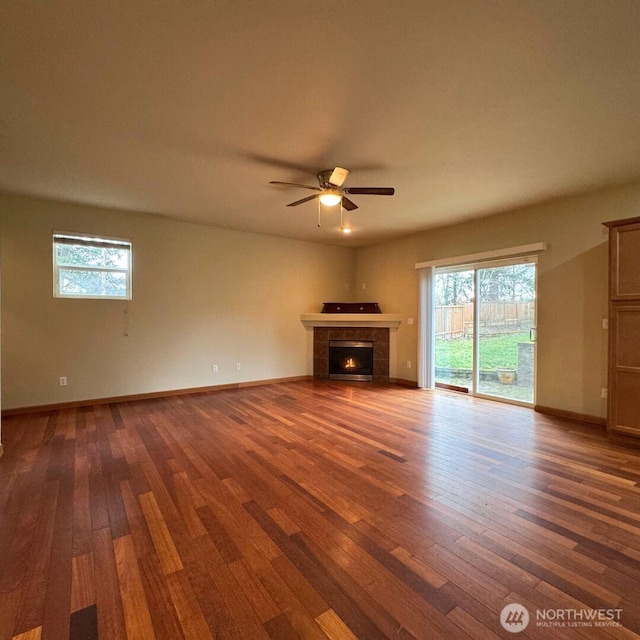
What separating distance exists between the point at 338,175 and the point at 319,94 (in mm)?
867

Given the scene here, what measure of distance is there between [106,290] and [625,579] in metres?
5.73

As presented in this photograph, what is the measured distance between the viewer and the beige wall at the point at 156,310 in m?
4.14

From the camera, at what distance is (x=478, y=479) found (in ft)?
8.18

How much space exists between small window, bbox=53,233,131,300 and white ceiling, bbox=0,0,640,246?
872mm

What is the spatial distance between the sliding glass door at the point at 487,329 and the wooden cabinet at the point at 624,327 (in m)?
1.02

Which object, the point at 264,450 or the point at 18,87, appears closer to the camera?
the point at 18,87

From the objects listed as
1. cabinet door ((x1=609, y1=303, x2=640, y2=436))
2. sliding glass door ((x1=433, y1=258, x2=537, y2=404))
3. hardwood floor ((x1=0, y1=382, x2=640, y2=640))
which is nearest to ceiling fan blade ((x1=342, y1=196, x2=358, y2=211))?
hardwood floor ((x1=0, y1=382, x2=640, y2=640))

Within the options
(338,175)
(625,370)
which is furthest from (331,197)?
(625,370)

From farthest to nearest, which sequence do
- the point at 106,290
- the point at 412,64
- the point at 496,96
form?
the point at 106,290 < the point at 496,96 < the point at 412,64

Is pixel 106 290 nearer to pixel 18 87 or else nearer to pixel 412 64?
pixel 18 87

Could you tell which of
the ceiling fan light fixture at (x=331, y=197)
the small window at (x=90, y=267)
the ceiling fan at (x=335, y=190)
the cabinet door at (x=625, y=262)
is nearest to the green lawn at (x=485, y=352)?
the cabinet door at (x=625, y=262)

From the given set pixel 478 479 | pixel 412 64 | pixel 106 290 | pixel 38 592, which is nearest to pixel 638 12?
pixel 412 64


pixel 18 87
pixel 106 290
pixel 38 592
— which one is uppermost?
pixel 18 87

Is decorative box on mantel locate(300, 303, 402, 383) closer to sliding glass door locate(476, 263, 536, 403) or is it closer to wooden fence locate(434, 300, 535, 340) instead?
wooden fence locate(434, 300, 535, 340)
